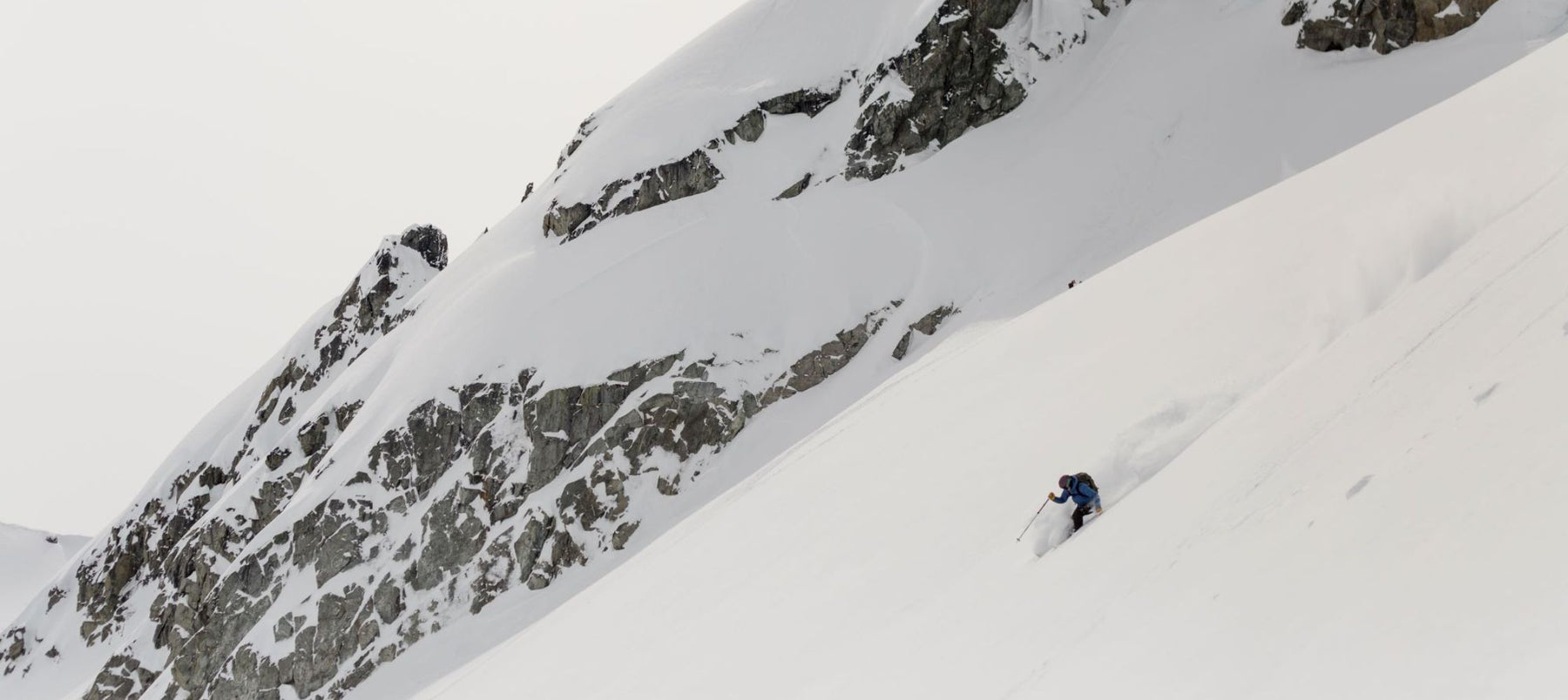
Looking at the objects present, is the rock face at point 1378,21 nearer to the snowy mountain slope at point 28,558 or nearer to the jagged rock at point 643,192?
the jagged rock at point 643,192

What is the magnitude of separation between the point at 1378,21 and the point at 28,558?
4381 inches

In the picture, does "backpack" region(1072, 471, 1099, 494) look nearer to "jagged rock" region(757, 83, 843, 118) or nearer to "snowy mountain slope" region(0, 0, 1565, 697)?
"snowy mountain slope" region(0, 0, 1565, 697)

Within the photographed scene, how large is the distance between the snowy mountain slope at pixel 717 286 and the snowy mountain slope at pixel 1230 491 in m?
12.1

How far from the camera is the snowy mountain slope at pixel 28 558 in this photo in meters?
82.9

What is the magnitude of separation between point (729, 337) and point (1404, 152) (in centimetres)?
2380

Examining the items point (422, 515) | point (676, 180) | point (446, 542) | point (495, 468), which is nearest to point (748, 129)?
point (676, 180)

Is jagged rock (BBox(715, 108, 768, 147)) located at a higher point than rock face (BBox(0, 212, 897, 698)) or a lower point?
higher

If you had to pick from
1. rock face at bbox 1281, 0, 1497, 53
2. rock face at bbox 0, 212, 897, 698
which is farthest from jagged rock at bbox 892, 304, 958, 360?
rock face at bbox 1281, 0, 1497, 53

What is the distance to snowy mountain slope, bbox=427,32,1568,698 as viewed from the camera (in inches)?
224

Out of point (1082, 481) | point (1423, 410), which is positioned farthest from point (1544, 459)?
point (1082, 481)

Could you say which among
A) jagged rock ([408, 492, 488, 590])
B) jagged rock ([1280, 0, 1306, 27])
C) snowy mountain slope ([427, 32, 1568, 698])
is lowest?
jagged rock ([1280, 0, 1306, 27])

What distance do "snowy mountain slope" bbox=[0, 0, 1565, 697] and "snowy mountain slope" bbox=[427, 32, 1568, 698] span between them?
12105 mm

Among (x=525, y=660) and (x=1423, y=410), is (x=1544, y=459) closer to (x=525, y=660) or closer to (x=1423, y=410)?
(x=1423, y=410)

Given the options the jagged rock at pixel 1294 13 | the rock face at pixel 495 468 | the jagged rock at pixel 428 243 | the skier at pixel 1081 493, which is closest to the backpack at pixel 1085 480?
the skier at pixel 1081 493
